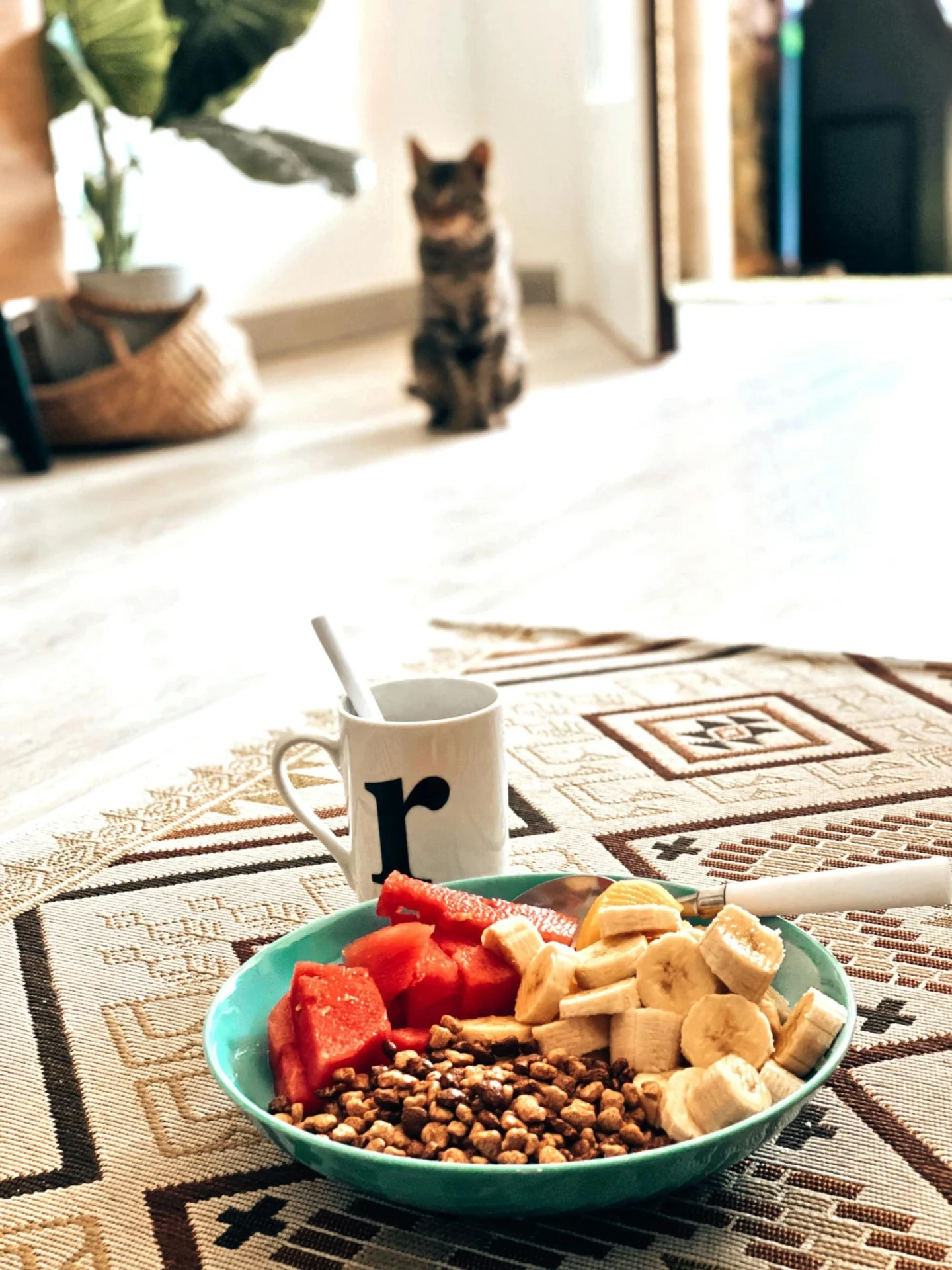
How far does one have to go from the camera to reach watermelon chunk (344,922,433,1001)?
2.19ft

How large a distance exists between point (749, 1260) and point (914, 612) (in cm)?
100

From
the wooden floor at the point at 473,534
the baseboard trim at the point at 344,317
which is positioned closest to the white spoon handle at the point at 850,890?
the wooden floor at the point at 473,534

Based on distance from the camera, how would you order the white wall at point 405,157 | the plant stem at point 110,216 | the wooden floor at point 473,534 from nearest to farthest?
the wooden floor at point 473,534
the plant stem at point 110,216
the white wall at point 405,157

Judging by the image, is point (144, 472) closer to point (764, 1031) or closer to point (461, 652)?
point (461, 652)

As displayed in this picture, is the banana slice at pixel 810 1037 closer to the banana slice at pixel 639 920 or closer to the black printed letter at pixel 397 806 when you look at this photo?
the banana slice at pixel 639 920

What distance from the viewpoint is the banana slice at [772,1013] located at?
2.02 ft

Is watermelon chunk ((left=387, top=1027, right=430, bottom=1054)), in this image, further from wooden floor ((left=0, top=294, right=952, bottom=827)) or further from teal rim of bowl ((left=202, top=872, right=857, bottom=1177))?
wooden floor ((left=0, top=294, right=952, bottom=827))

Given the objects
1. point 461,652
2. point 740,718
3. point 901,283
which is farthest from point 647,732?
point 901,283

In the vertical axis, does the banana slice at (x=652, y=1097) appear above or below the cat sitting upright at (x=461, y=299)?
below

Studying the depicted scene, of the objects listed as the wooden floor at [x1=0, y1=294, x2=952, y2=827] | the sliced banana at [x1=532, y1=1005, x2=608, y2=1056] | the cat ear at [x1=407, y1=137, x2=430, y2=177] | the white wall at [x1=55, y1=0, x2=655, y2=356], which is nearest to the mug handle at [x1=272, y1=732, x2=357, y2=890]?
the sliced banana at [x1=532, y1=1005, x2=608, y2=1056]

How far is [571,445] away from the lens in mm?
2562

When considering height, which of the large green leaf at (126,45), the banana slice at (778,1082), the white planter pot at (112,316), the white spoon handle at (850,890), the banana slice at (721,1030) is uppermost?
the large green leaf at (126,45)

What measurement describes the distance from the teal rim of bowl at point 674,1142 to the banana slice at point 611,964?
7 centimetres

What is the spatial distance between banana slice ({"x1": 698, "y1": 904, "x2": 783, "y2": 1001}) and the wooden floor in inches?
27.7
